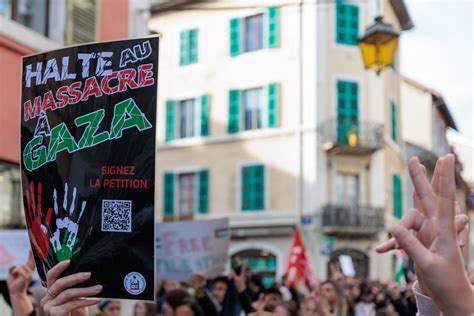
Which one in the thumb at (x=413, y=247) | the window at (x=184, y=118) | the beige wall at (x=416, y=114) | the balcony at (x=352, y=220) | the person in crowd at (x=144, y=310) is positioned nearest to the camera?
the thumb at (x=413, y=247)

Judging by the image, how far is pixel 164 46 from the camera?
30016mm

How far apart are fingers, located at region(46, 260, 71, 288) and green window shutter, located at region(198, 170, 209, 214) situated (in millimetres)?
24377

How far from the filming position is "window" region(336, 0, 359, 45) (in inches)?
1077

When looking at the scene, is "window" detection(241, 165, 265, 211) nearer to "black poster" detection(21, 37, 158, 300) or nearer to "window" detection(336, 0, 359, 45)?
"window" detection(336, 0, 359, 45)

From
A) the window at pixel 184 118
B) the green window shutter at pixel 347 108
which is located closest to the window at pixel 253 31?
the window at pixel 184 118

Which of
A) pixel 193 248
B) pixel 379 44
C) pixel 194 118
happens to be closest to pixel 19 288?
pixel 379 44

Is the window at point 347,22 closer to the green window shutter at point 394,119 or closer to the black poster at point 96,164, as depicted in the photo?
the green window shutter at point 394,119

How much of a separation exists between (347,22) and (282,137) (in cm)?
458

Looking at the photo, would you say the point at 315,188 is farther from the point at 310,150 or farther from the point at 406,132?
the point at 406,132

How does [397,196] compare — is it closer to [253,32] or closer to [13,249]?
[253,32]

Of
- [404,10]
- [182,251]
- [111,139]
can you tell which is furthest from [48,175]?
[404,10]

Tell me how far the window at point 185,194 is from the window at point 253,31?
439cm

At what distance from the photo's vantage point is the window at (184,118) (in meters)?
28.4

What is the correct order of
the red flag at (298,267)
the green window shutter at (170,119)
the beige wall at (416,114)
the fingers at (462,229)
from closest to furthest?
1. the fingers at (462,229)
2. the red flag at (298,267)
3. the green window shutter at (170,119)
4. the beige wall at (416,114)
